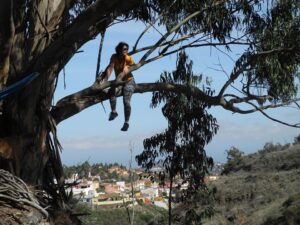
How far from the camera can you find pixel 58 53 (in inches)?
250

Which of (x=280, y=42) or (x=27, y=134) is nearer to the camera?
(x=27, y=134)

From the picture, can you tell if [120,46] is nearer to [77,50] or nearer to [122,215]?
[77,50]

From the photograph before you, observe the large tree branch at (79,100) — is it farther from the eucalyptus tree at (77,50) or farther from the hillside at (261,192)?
the hillside at (261,192)

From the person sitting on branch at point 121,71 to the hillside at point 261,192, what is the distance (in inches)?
376

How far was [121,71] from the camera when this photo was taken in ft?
26.4

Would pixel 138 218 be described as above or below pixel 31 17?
below

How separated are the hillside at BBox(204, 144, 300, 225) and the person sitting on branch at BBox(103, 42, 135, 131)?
31.3 ft

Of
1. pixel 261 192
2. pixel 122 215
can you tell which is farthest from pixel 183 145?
pixel 261 192

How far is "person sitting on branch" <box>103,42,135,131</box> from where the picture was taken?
26.1 feet

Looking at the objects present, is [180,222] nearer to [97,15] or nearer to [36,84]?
[36,84]

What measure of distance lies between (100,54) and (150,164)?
165 inches

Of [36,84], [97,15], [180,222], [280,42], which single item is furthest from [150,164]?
[97,15]

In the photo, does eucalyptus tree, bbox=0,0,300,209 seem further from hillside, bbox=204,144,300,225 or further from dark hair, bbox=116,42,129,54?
hillside, bbox=204,144,300,225

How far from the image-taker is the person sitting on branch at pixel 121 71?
26.1 ft
